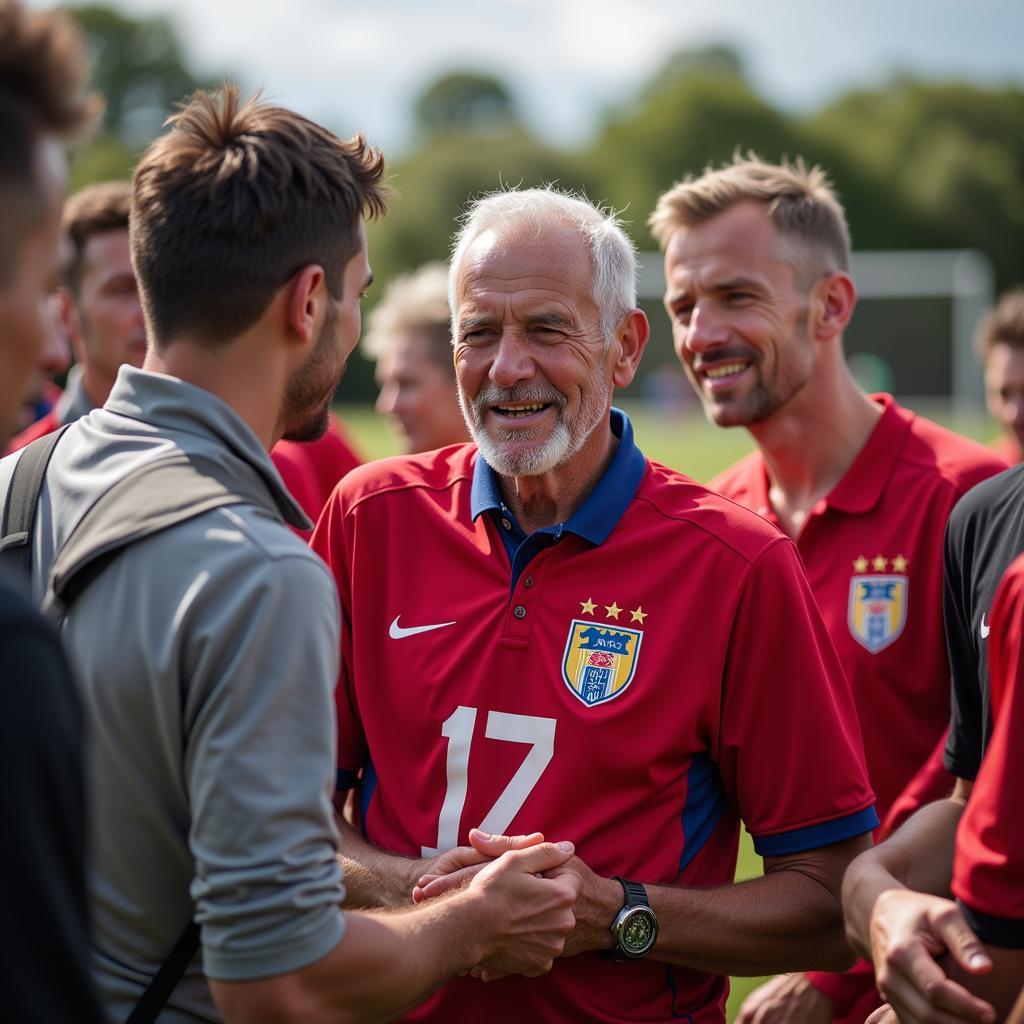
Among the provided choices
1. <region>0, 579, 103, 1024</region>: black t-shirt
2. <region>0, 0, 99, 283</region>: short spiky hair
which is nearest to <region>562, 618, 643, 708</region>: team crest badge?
<region>0, 579, 103, 1024</region>: black t-shirt

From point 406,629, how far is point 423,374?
359 centimetres

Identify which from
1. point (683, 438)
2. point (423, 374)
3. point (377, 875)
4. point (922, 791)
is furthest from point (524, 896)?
point (683, 438)

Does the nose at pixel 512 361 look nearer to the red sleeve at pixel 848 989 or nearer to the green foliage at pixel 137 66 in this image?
the red sleeve at pixel 848 989

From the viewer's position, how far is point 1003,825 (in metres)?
2.06

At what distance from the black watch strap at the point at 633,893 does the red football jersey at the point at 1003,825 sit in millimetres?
844

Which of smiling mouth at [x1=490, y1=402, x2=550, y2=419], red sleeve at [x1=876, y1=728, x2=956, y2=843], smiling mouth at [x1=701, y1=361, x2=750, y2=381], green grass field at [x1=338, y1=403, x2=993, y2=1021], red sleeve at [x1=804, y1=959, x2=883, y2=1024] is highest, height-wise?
smiling mouth at [x1=490, y1=402, x2=550, y2=419]

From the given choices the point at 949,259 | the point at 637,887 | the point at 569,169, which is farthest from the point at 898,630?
the point at 569,169

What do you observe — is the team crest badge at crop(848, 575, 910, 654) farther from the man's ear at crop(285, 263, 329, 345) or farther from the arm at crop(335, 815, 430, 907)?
the man's ear at crop(285, 263, 329, 345)

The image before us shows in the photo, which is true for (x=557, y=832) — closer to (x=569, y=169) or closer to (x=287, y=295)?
(x=287, y=295)

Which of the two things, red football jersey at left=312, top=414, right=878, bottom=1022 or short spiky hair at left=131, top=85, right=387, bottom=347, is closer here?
short spiky hair at left=131, top=85, right=387, bottom=347

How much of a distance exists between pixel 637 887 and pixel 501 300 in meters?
1.53

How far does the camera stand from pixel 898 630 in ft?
12.7

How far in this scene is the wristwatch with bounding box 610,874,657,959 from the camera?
9.09 feet

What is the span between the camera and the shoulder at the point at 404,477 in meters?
3.40
